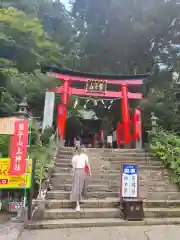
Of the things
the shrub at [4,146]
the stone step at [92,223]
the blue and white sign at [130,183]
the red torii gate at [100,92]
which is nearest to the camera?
the stone step at [92,223]

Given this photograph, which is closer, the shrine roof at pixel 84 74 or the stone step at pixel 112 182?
the stone step at pixel 112 182

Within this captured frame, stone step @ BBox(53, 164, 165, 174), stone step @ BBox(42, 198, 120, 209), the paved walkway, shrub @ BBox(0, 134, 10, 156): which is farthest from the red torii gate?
the paved walkway

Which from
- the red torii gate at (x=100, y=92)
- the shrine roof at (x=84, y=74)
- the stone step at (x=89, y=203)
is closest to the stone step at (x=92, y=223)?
the stone step at (x=89, y=203)

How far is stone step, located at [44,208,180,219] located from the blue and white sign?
0.48 m

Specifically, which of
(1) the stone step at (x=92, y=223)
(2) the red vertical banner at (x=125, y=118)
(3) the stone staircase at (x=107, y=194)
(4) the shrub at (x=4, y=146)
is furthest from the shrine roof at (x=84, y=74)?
(1) the stone step at (x=92, y=223)

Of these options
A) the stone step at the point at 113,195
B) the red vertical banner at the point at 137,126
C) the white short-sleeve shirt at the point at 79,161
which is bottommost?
the stone step at the point at 113,195

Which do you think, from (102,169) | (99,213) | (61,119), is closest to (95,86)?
(61,119)

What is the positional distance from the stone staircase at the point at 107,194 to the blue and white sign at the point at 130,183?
1.59ft

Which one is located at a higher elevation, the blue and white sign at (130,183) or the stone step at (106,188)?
the blue and white sign at (130,183)

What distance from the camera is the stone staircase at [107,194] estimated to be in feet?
19.5

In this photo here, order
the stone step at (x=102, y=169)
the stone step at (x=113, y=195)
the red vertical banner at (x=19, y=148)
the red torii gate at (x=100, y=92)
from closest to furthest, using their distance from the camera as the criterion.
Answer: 1. the red vertical banner at (x=19, y=148)
2. the stone step at (x=113, y=195)
3. the stone step at (x=102, y=169)
4. the red torii gate at (x=100, y=92)

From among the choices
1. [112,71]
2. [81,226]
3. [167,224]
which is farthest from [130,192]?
[112,71]

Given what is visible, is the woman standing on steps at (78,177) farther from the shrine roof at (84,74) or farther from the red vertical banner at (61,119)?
the shrine roof at (84,74)

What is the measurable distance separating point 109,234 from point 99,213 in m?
1.08
